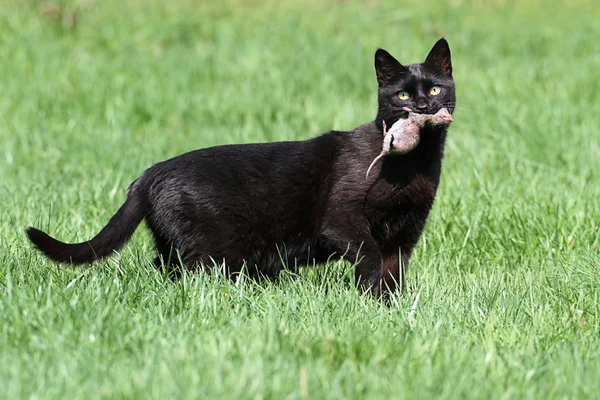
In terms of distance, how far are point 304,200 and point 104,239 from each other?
2.84ft

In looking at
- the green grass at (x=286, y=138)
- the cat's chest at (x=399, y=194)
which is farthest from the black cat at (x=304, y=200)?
the green grass at (x=286, y=138)

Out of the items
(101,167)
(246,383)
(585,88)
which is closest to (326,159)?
(246,383)

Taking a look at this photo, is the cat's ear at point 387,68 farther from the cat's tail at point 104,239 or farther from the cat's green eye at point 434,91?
the cat's tail at point 104,239

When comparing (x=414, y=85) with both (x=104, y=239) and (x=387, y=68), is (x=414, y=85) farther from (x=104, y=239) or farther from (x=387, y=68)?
(x=104, y=239)

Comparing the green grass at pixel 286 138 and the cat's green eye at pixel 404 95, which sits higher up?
the cat's green eye at pixel 404 95

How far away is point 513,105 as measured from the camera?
6465mm

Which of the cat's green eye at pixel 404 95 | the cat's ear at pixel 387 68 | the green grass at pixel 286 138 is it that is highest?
the cat's ear at pixel 387 68

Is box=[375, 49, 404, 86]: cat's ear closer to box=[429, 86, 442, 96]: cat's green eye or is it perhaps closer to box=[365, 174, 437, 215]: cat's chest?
box=[429, 86, 442, 96]: cat's green eye

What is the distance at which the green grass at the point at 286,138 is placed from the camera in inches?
97.6

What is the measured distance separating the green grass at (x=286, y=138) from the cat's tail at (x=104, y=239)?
0.29ft

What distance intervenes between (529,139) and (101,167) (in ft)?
9.33

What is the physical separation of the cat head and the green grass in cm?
74

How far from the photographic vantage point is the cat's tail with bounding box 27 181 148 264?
3.21 m

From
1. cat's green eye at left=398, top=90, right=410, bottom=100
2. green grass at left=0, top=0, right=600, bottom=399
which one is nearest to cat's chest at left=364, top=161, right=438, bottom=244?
green grass at left=0, top=0, right=600, bottom=399
